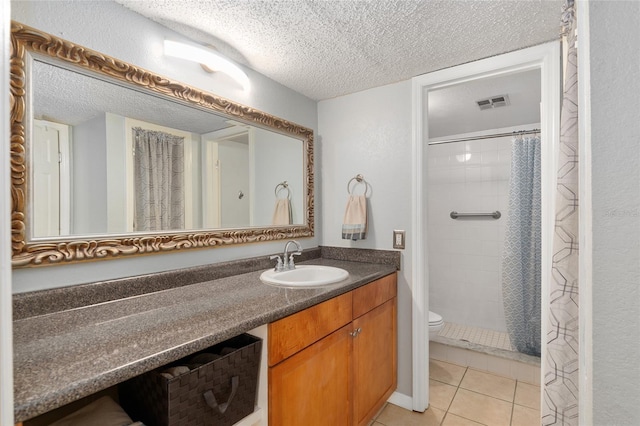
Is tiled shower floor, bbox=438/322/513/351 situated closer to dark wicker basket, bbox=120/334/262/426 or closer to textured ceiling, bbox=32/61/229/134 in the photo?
dark wicker basket, bbox=120/334/262/426

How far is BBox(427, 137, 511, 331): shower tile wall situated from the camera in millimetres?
3074

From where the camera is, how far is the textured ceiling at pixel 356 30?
1.29m

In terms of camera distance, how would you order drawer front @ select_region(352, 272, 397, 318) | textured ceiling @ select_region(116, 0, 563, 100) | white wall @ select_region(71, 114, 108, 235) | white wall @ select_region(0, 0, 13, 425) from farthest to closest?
1. drawer front @ select_region(352, 272, 397, 318)
2. textured ceiling @ select_region(116, 0, 563, 100)
3. white wall @ select_region(71, 114, 108, 235)
4. white wall @ select_region(0, 0, 13, 425)

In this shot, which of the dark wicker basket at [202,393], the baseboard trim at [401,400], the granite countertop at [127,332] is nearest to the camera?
the granite countertop at [127,332]

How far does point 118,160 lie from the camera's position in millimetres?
1236

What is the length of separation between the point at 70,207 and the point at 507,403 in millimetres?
2626

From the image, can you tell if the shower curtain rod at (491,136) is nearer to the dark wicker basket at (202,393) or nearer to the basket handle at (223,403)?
the dark wicker basket at (202,393)

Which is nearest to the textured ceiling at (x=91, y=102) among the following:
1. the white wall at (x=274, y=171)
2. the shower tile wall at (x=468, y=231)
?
the white wall at (x=274, y=171)

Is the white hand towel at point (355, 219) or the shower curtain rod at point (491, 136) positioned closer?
the white hand towel at point (355, 219)

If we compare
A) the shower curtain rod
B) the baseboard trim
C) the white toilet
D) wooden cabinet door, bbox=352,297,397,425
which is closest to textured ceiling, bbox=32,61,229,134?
wooden cabinet door, bbox=352,297,397,425

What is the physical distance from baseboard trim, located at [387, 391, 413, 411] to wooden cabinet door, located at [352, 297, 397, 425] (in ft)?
0.26

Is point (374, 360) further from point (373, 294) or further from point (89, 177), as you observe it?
point (89, 177)

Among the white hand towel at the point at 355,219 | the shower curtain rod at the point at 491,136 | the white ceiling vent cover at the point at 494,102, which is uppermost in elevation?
the white ceiling vent cover at the point at 494,102

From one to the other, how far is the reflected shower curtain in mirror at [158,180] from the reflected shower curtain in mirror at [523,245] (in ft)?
8.66
